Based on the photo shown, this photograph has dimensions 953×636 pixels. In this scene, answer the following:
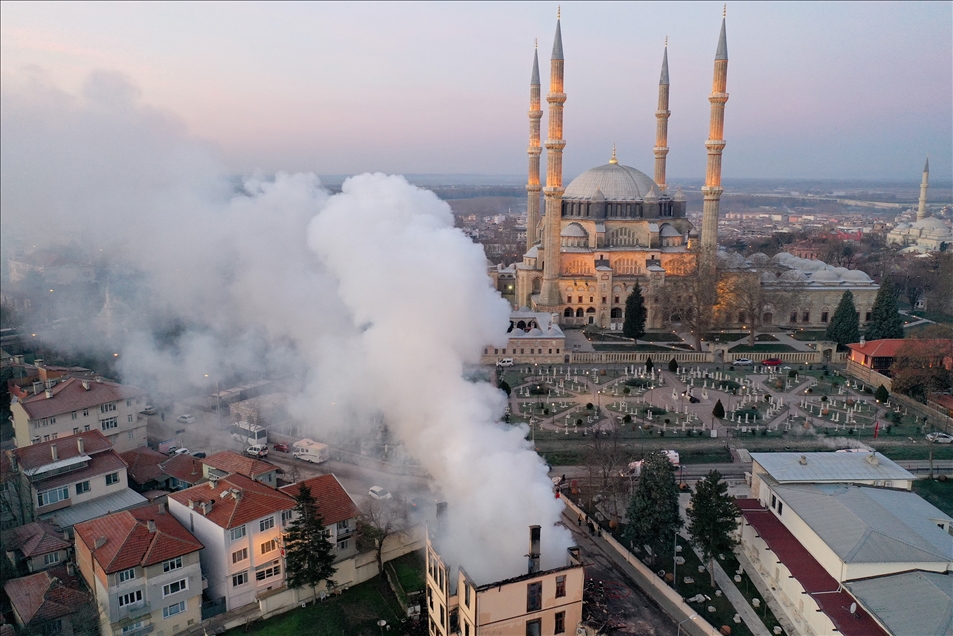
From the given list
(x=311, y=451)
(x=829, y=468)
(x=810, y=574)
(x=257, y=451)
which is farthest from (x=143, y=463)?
(x=829, y=468)

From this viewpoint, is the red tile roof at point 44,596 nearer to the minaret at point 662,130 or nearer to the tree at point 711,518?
the tree at point 711,518

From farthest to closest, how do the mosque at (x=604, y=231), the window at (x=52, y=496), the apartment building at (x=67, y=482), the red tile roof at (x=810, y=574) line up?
the mosque at (x=604, y=231)
the apartment building at (x=67, y=482)
the window at (x=52, y=496)
the red tile roof at (x=810, y=574)

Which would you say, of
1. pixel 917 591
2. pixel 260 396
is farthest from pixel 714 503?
pixel 260 396

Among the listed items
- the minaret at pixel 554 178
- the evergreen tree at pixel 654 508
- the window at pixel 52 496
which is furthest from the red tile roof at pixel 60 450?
the minaret at pixel 554 178

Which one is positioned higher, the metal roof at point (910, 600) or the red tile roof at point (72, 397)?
the red tile roof at point (72, 397)

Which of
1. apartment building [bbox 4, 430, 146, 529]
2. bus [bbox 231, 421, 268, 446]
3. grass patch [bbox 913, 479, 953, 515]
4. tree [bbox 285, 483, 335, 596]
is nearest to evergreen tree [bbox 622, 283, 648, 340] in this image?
grass patch [bbox 913, 479, 953, 515]

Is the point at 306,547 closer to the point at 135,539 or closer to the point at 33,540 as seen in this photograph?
the point at 135,539
